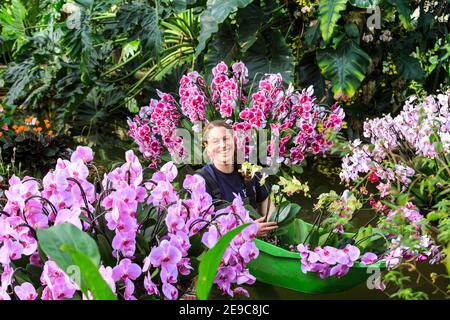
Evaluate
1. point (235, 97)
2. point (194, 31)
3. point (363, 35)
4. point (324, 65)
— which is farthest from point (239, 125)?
point (194, 31)

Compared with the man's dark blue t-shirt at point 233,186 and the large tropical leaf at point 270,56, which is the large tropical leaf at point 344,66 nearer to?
the large tropical leaf at point 270,56

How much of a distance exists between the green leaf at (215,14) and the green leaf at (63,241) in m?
2.53

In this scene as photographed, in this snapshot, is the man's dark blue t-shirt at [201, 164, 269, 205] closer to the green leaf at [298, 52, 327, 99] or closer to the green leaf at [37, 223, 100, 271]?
the green leaf at [37, 223, 100, 271]

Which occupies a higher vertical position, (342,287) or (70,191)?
(70,191)

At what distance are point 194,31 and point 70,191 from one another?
3289 millimetres

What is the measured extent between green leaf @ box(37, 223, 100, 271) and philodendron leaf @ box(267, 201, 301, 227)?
1099mm

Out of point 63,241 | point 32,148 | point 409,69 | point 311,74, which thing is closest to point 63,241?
point 63,241

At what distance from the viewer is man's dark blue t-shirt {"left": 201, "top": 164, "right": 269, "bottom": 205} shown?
8.30 ft

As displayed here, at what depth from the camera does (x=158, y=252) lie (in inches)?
54.8

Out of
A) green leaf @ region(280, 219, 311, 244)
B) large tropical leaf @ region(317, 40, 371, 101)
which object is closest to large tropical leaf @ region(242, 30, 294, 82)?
large tropical leaf @ region(317, 40, 371, 101)

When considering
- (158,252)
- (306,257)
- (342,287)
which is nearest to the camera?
(158,252)

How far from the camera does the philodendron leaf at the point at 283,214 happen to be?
2.21 metres

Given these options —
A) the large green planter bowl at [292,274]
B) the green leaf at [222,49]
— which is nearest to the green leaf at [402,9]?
the green leaf at [222,49]
